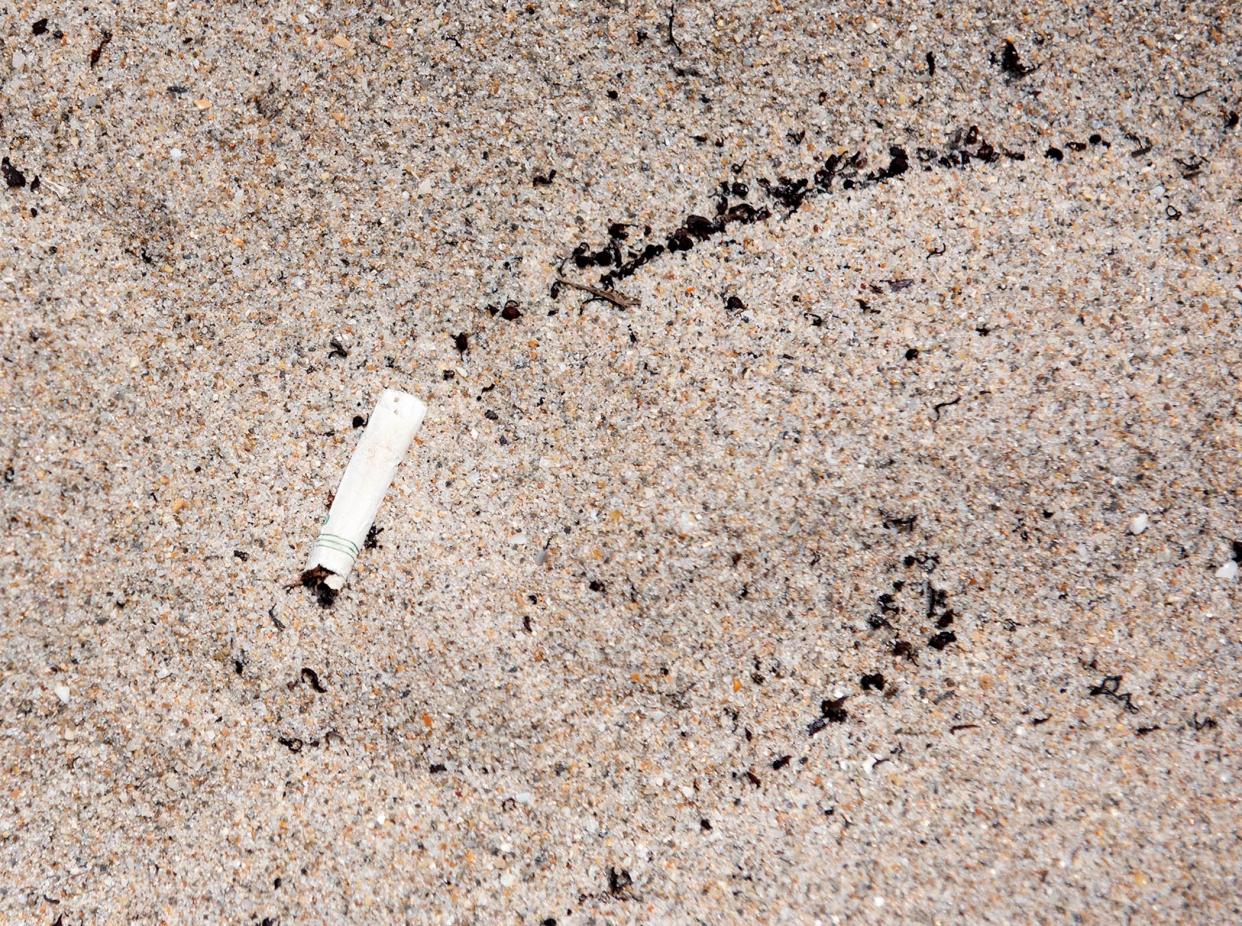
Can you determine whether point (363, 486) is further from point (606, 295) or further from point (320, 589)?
point (606, 295)

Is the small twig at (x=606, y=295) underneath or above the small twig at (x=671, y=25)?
underneath

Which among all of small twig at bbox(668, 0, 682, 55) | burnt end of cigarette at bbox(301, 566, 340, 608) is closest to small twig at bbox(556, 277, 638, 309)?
small twig at bbox(668, 0, 682, 55)

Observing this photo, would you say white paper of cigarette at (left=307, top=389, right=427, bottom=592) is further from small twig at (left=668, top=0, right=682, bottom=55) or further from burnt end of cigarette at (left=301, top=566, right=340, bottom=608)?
small twig at (left=668, top=0, right=682, bottom=55)

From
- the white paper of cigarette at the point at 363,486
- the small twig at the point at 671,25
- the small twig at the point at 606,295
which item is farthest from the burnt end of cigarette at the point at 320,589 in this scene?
the small twig at the point at 671,25

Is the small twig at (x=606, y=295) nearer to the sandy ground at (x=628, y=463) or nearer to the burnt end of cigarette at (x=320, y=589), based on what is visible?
the sandy ground at (x=628, y=463)

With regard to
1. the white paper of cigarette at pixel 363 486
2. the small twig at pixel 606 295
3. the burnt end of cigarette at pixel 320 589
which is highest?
the small twig at pixel 606 295

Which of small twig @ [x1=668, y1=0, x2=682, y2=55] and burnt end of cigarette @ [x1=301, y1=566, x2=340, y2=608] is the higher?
small twig @ [x1=668, y1=0, x2=682, y2=55]
